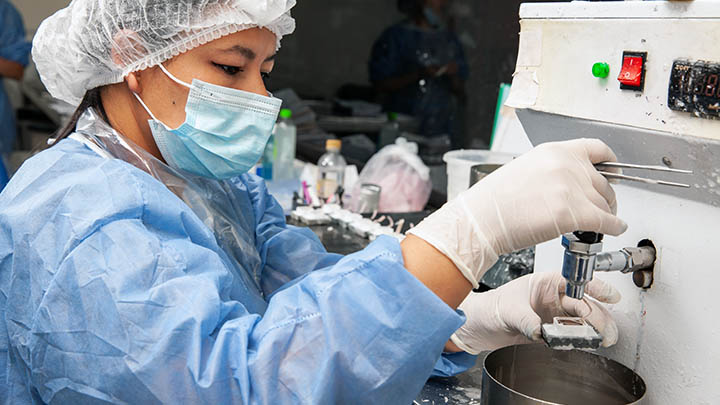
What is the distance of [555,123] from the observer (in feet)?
3.63

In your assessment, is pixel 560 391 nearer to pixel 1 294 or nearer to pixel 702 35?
pixel 702 35

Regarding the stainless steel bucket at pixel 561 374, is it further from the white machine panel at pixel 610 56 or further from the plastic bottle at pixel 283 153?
the plastic bottle at pixel 283 153

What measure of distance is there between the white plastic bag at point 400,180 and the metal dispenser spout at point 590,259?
5.10 feet

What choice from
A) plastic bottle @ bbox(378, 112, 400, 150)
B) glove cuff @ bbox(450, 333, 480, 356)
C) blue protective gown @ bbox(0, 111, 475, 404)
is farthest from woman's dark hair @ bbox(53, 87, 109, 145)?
plastic bottle @ bbox(378, 112, 400, 150)

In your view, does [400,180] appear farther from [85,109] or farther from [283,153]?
[85,109]

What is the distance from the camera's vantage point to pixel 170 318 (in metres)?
0.82

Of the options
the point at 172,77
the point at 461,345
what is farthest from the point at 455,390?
the point at 172,77

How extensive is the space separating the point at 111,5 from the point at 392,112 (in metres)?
2.34

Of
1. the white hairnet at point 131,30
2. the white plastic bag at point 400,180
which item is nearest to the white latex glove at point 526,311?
the white hairnet at point 131,30

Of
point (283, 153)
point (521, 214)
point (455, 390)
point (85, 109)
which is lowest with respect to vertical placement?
point (455, 390)

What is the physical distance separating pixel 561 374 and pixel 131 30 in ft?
3.17

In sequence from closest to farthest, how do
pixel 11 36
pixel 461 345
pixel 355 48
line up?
pixel 461 345 → pixel 355 48 → pixel 11 36

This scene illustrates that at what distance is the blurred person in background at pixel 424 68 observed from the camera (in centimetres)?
287

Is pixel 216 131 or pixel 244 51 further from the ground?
pixel 244 51
